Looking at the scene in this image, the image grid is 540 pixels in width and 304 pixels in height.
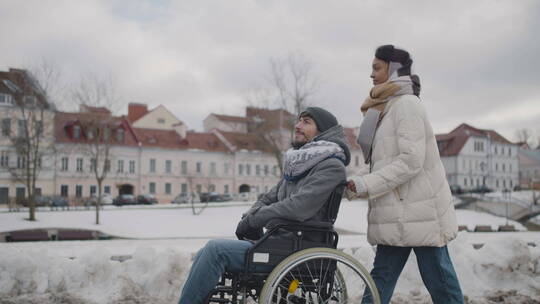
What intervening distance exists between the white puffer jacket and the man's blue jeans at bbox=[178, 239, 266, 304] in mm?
867

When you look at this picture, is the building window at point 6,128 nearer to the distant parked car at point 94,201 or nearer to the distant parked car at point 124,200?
the distant parked car at point 94,201

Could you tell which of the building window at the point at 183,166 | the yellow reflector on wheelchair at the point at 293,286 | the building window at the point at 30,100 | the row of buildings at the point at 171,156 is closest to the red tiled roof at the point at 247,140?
the row of buildings at the point at 171,156

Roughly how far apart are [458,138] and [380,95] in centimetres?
7400

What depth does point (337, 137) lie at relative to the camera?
3396 millimetres

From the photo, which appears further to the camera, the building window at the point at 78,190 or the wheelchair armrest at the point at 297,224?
the building window at the point at 78,190

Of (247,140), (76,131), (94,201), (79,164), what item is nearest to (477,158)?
(247,140)

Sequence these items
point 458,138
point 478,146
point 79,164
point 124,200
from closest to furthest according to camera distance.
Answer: point 124,200
point 79,164
point 458,138
point 478,146

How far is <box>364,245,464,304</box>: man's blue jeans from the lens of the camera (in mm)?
3258

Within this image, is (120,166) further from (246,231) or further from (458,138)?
(246,231)

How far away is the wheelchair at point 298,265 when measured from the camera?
9.76 feet

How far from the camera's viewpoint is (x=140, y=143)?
53000 mm

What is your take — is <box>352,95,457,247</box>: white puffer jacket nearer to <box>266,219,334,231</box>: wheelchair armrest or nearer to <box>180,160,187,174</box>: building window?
<box>266,219,334,231</box>: wheelchair armrest

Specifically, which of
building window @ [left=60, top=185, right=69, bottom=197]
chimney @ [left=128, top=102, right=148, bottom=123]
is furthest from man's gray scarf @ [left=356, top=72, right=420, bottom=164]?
chimney @ [left=128, top=102, right=148, bottom=123]

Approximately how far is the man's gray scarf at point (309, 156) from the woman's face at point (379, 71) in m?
0.59
